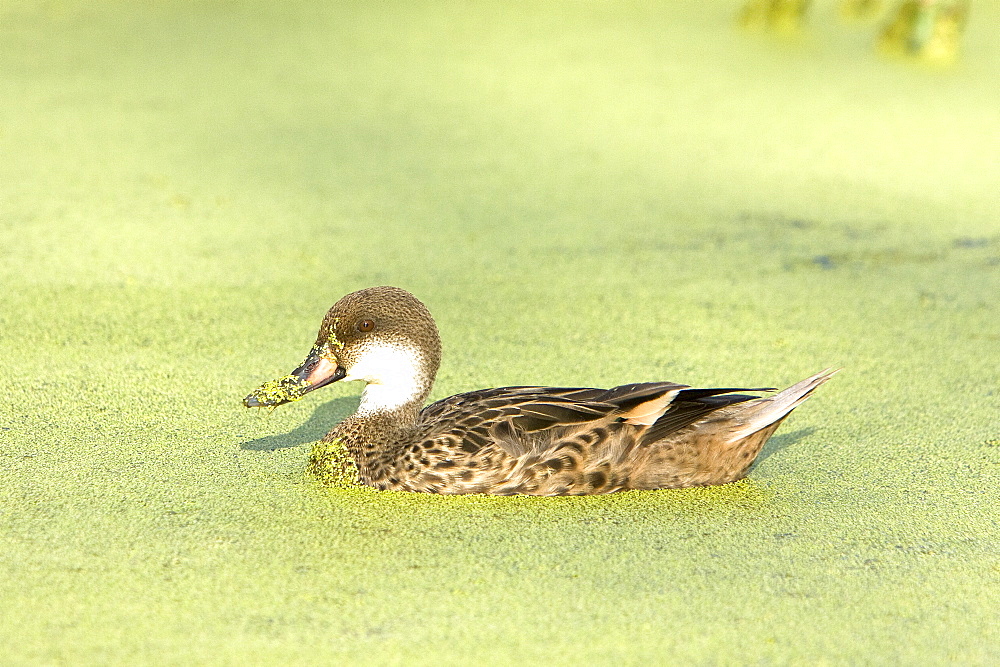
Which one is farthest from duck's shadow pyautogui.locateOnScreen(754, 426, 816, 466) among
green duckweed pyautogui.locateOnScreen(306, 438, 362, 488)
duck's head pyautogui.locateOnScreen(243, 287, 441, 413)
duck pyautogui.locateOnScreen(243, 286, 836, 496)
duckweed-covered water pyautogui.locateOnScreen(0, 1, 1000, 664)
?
green duckweed pyautogui.locateOnScreen(306, 438, 362, 488)

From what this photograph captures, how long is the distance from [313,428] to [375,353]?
438mm

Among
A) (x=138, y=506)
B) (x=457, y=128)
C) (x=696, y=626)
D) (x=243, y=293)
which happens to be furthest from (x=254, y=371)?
(x=457, y=128)

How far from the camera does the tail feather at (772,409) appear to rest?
104 inches

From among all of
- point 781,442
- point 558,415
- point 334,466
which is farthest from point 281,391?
point 781,442

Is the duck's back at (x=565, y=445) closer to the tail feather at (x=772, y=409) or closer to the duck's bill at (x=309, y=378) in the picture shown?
the tail feather at (x=772, y=409)

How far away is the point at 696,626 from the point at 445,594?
437mm

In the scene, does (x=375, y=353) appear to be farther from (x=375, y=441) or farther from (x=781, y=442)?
(x=781, y=442)

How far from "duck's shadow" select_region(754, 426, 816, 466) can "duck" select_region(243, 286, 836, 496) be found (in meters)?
0.20

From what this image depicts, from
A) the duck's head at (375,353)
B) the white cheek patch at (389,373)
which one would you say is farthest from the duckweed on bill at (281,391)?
the white cheek patch at (389,373)

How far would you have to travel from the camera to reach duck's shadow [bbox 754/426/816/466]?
9.57 ft

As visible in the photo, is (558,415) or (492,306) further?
(492,306)

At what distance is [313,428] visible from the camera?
302cm

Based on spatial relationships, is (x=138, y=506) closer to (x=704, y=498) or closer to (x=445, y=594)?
(x=445, y=594)

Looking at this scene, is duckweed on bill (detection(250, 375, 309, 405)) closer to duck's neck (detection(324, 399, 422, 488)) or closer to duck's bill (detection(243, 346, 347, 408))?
duck's bill (detection(243, 346, 347, 408))
